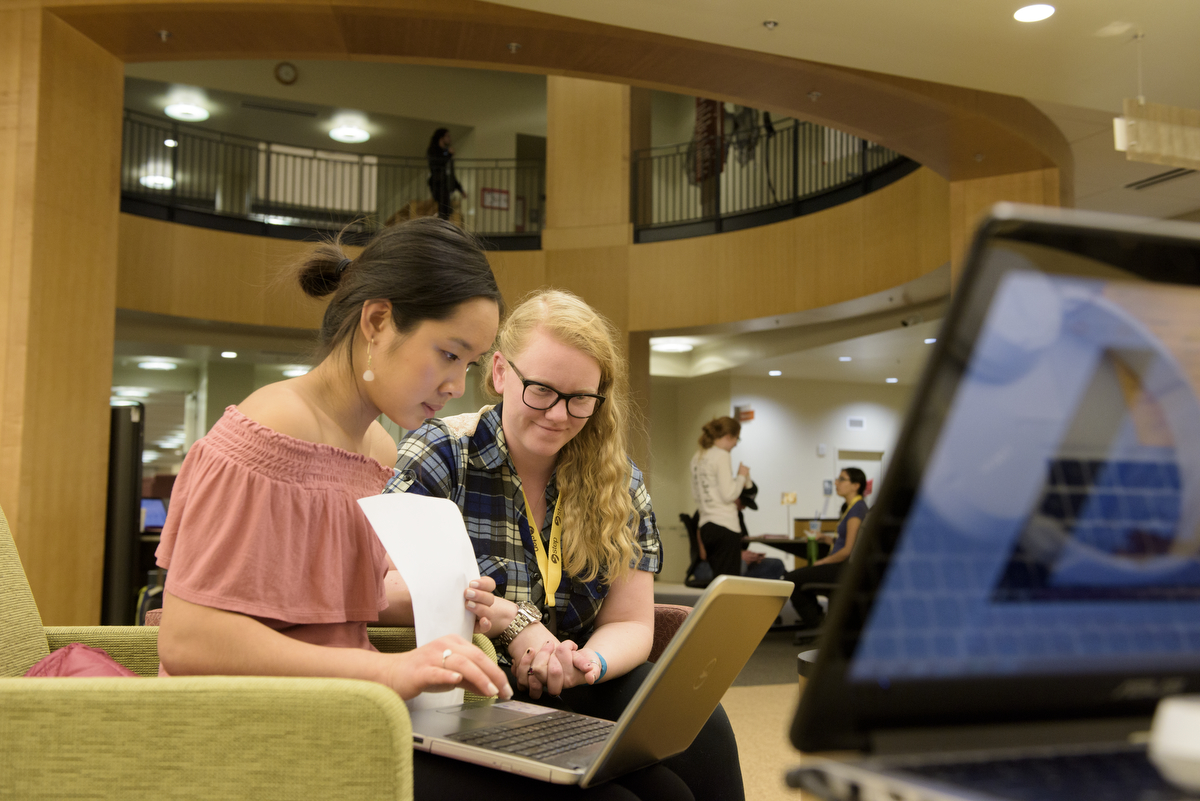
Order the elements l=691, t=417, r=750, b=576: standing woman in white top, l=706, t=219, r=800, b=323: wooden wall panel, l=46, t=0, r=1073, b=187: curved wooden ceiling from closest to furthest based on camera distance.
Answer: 1. l=46, t=0, r=1073, b=187: curved wooden ceiling
2. l=691, t=417, r=750, b=576: standing woman in white top
3. l=706, t=219, r=800, b=323: wooden wall panel

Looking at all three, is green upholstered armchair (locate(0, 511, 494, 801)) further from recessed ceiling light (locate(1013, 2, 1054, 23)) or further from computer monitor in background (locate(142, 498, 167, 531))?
computer monitor in background (locate(142, 498, 167, 531))

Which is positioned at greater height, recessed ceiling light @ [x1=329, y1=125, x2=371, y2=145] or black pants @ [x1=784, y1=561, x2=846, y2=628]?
recessed ceiling light @ [x1=329, y1=125, x2=371, y2=145]

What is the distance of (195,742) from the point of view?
40.1 inches

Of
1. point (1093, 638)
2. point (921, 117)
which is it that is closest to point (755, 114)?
point (921, 117)

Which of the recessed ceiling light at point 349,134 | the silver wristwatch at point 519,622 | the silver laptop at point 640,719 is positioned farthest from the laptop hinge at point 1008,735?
the recessed ceiling light at point 349,134

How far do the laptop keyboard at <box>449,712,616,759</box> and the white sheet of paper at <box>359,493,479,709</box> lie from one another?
151 millimetres

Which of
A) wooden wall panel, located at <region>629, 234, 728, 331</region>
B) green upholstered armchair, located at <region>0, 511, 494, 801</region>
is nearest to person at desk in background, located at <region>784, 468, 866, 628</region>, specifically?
wooden wall panel, located at <region>629, 234, 728, 331</region>

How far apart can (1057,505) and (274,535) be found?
1007 mm

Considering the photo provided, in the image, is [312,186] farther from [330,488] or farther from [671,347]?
[330,488]

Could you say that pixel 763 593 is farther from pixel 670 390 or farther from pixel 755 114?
pixel 670 390

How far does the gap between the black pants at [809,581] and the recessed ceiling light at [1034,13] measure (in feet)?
11.3

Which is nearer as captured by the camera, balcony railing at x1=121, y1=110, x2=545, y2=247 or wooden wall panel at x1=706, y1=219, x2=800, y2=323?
wooden wall panel at x1=706, y1=219, x2=800, y2=323

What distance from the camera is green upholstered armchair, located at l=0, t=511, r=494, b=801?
1.01m

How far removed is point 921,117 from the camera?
558 centimetres
